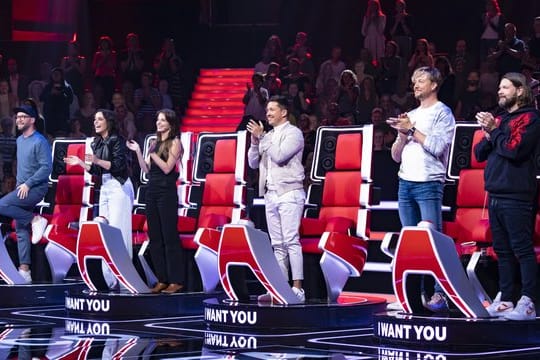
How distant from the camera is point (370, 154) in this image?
8.12 meters

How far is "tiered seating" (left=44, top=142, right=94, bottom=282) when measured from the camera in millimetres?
9602

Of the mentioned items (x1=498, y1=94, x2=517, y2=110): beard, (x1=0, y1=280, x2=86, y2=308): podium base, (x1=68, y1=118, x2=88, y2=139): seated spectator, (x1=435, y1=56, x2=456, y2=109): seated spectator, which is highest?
(x1=435, y1=56, x2=456, y2=109): seated spectator

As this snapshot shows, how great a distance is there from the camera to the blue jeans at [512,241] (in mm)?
6410

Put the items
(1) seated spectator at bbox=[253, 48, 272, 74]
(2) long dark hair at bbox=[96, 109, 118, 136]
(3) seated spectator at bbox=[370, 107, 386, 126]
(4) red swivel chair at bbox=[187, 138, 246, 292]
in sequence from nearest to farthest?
(4) red swivel chair at bbox=[187, 138, 246, 292] → (2) long dark hair at bbox=[96, 109, 118, 136] → (3) seated spectator at bbox=[370, 107, 386, 126] → (1) seated spectator at bbox=[253, 48, 272, 74]

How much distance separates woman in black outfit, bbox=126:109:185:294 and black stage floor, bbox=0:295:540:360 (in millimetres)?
595

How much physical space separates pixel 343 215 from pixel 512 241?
2.00 meters

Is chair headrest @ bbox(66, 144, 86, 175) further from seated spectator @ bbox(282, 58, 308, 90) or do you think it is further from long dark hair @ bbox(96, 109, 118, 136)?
seated spectator @ bbox(282, 58, 308, 90)

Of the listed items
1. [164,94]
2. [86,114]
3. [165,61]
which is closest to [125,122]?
[86,114]

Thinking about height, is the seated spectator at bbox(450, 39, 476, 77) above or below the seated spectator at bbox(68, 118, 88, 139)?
above

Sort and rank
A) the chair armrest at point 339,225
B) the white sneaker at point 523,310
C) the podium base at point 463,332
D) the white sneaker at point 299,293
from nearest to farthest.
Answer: the podium base at point 463,332, the white sneaker at point 523,310, the white sneaker at point 299,293, the chair armrest at point 339,225

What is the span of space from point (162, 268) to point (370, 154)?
1.80 m

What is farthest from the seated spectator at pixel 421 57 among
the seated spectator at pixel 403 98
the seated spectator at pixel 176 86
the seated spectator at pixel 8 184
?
the seated spectator at pixel 8 184

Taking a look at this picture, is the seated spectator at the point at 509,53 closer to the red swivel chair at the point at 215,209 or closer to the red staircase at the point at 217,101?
the red staircase at the point at 217,101

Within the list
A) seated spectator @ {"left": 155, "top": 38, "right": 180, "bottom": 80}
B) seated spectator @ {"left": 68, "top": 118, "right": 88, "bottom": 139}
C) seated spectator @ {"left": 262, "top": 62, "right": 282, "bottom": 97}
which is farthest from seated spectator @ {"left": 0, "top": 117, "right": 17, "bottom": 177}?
seated spectator @ {"left": 262, "top": 62, "right": 282, "bottom": 97}
